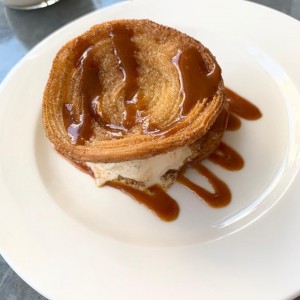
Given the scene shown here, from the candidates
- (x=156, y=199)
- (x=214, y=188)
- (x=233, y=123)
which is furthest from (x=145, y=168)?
(x=233, y=123)

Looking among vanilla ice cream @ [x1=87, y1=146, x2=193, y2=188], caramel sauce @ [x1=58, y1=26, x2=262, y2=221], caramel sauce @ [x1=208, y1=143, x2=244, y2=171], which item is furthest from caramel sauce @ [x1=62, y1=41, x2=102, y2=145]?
caramel sauce @ [x1=208, y1=143, x2=244, y2=171]

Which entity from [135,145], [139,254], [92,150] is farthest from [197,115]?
[139,254]

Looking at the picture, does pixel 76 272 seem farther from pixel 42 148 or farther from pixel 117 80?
pixel 117 80

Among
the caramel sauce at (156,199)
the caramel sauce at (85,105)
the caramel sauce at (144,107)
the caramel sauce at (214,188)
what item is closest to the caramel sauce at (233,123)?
the caramel sauce at (144,107)

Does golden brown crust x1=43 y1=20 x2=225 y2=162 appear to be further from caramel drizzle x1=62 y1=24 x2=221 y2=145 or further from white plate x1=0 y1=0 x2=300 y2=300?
white plate x1=0 y1=0 x2=300 y2=300

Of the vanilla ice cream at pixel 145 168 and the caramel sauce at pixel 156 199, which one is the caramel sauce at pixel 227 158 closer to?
the vanilla ice cream at pixel 145 168

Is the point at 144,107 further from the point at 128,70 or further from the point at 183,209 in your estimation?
the point at 183,209
